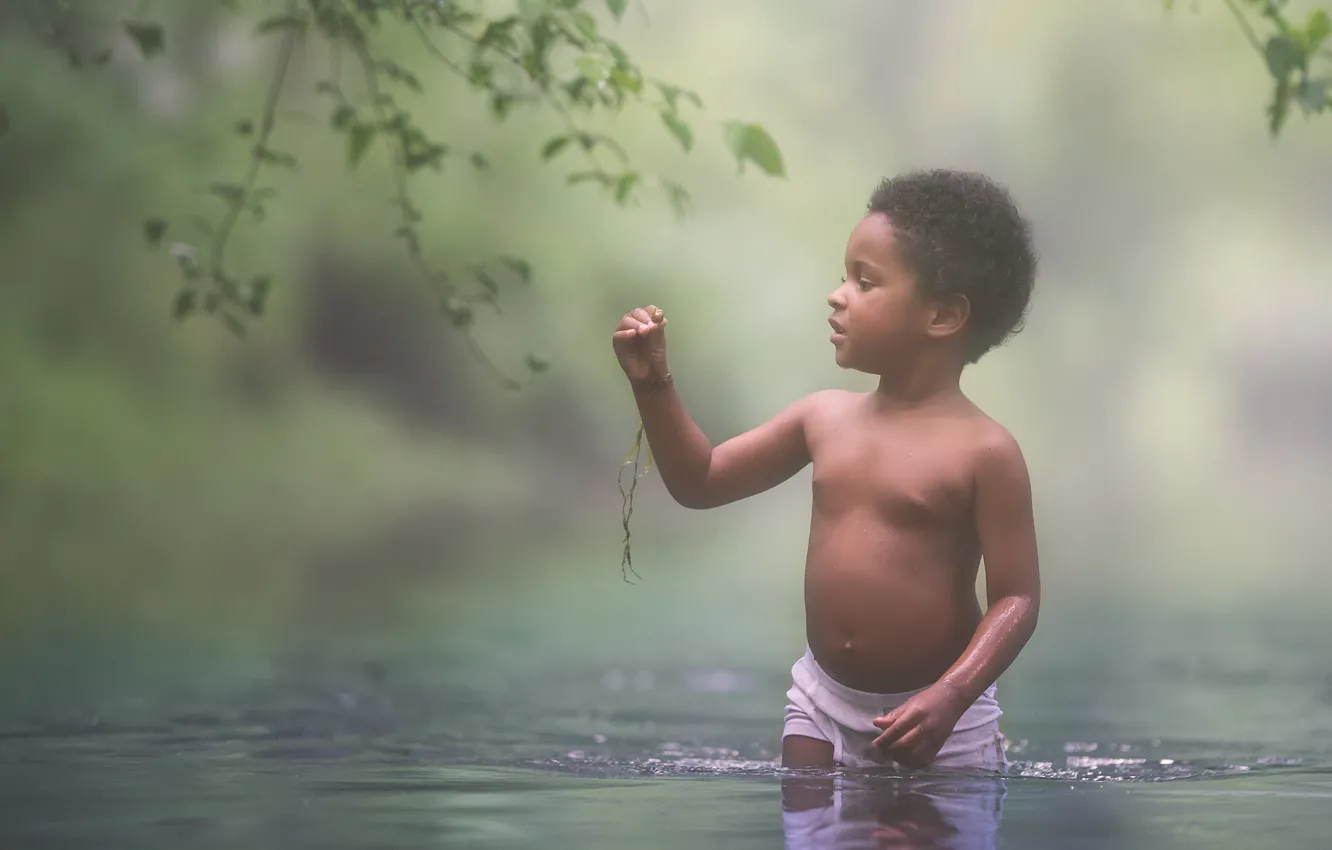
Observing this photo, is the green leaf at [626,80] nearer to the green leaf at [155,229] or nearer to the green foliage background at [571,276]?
the green leaf at [155,229]

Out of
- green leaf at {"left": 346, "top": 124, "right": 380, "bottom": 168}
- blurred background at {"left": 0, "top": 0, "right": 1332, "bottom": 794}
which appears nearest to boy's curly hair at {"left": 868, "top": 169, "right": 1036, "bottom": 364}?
green leaf at {"left": 346, "top": 124, "right": 380, "bottom": 168}

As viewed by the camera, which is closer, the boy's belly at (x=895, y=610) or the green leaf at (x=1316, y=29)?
the boy's belly at (x=895, y=610)

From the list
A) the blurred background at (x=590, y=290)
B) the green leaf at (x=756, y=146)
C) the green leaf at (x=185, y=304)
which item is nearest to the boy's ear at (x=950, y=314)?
the green leaf at (x=756, y=146)

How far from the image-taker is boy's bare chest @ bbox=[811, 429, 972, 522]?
1.38 m

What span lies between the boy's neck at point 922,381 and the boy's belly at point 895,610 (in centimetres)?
13

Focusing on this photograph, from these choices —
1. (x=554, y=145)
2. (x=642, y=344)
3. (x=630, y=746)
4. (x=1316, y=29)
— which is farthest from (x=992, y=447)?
(x=554, y=145)

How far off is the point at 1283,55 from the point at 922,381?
0.47m

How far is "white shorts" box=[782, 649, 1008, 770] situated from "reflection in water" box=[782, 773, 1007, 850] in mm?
71

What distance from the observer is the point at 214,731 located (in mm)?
1752

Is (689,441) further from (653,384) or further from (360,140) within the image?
(360,140)

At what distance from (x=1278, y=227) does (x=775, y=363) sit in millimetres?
1303

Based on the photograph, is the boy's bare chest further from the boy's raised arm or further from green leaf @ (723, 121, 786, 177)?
green leaf @ (723, 121, 786, 177)

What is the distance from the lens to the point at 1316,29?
156 centimetres

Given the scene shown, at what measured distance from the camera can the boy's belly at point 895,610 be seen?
139 cm
